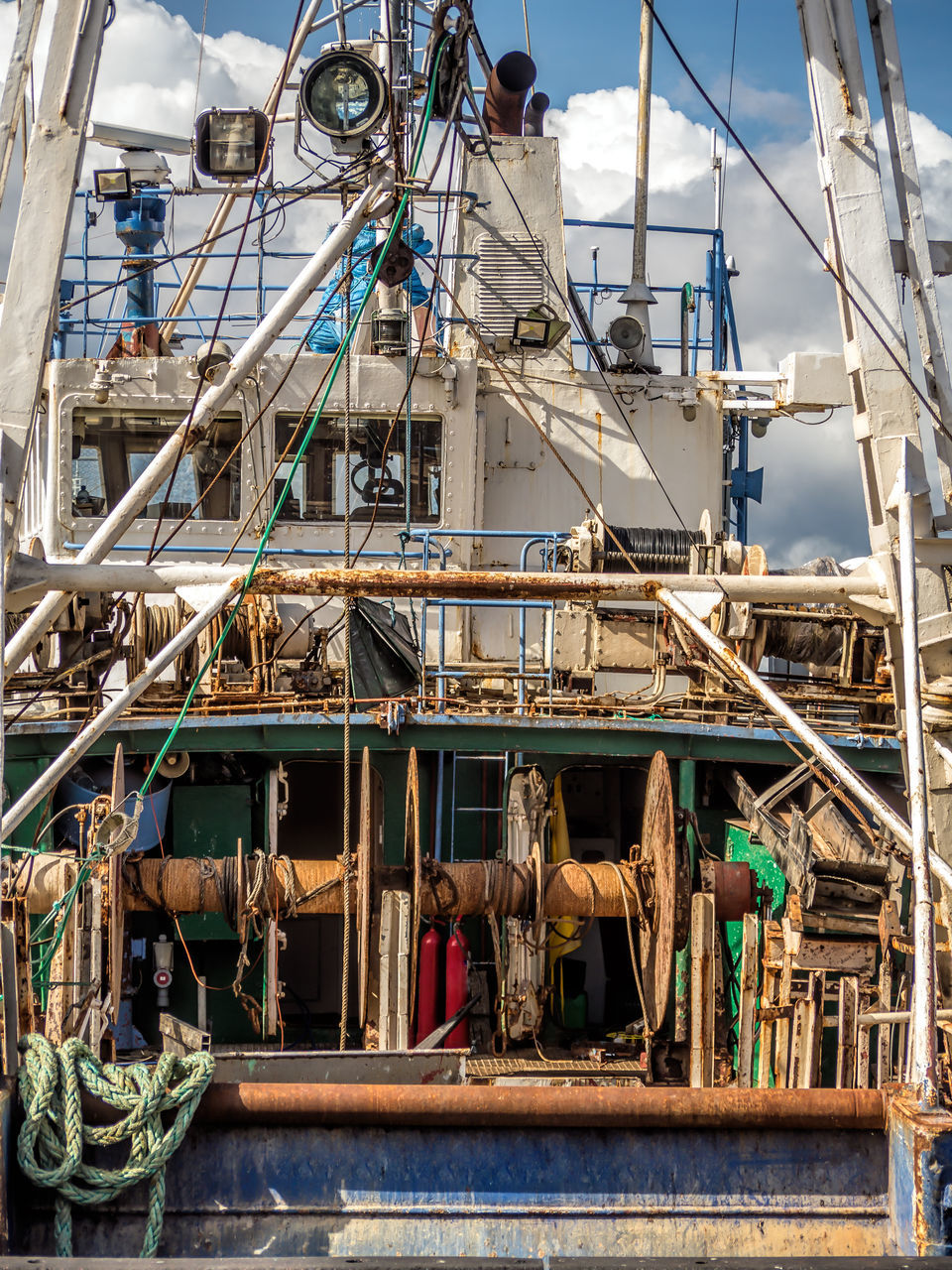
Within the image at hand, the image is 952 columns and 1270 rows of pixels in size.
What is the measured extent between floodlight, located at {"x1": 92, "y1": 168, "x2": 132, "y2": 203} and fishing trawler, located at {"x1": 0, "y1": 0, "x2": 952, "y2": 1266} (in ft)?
0.19

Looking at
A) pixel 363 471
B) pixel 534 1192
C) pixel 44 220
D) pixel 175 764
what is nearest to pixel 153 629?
pixel 175 764

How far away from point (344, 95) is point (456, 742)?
15.5 ft

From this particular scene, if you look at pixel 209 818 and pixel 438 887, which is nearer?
pixel 438 887

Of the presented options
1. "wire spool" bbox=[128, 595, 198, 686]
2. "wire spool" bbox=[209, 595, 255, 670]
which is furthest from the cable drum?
"wire spool" bbox=[128, 595, 198, 686]

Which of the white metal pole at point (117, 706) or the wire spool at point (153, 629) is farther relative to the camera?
the wire spool at point (153, 629)

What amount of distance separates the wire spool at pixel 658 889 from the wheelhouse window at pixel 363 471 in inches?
159

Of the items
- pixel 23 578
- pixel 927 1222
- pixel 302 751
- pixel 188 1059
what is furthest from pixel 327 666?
pixel 927 1222

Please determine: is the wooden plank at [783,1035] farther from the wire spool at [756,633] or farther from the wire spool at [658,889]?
the wire spool at [756,633]

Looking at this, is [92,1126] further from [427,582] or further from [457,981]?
[457,981]

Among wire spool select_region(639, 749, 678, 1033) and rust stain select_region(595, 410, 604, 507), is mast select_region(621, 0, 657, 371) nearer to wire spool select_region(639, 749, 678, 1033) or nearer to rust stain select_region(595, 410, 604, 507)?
A: rust stain select_region(595, 410, 604, 507)

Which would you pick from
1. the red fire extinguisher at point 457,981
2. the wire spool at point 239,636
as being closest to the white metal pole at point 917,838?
the red fire extinguisher at point 457,981

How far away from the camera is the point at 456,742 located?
399 inches

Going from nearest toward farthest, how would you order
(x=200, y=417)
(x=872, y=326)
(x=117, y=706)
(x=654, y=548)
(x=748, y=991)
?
1. (x=117, y=706)
2. (x=872, y=326)
3. (x=200, y=417)
4. (x=748, y=991)
5. (x=654, y=548)

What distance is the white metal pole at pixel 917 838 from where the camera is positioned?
467cm
